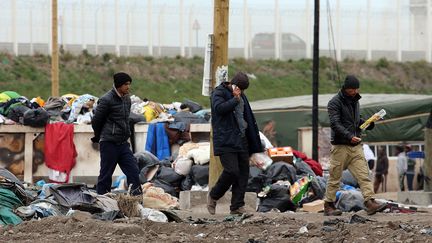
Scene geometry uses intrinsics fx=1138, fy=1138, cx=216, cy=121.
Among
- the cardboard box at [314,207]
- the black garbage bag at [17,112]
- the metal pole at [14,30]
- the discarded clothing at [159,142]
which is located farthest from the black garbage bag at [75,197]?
the metal pole at [14,30]

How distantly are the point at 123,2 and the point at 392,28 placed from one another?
469 inches

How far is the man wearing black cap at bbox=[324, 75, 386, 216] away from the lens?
45.9 ft

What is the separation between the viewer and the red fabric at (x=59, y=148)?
20.0m

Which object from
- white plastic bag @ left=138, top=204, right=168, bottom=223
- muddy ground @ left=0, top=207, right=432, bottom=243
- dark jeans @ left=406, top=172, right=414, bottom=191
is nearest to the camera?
muddy ground @ left=0, top=207, right=432, bottom=243

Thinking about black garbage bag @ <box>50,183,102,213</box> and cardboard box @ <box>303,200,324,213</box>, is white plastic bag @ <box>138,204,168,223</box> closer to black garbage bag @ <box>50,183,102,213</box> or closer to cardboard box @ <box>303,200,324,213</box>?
black garbage bag @ <box>50,183,102,213</box>

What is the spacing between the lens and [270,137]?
30.7 m

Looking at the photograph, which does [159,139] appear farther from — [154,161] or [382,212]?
[382,212]

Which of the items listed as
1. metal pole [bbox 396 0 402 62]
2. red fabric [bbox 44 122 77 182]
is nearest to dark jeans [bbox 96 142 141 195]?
red fabric [bbox 44 122 77 182]

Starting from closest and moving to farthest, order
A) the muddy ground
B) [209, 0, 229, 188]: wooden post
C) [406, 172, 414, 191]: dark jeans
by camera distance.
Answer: the muddy ground → [209, 0, 229, 188]: wooden post → [406, 172, 414, 191]: dark jeans

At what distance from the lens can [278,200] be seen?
53.1 feet

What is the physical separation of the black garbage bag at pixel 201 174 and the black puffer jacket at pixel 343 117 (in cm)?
314

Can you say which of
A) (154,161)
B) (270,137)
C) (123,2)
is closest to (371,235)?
(154,161)

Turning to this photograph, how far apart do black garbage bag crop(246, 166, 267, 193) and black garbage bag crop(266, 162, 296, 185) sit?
94 mm

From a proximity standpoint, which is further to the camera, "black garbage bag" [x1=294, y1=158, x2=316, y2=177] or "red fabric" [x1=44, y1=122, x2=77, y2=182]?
"red fabric" [x1=44, y1=122, x2=77, y2=182]
